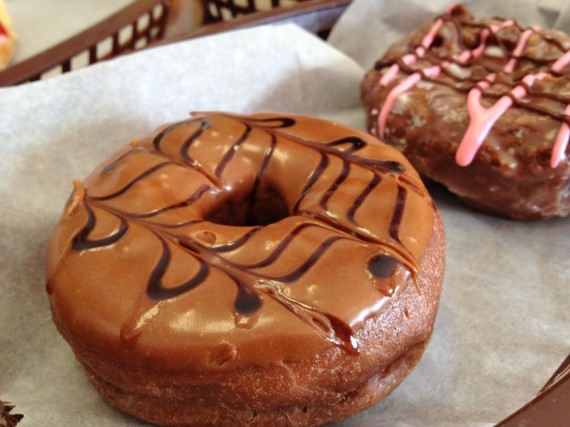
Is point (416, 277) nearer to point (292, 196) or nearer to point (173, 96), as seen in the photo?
point (292, 196)

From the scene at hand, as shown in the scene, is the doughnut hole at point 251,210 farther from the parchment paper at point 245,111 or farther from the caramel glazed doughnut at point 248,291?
the parchment paper at point 245,111

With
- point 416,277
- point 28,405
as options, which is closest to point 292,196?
point 416,277

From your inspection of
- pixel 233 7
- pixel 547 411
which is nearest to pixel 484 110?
pixel 547 411

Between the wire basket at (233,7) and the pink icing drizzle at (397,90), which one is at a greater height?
the pink icing drizzle at (397,90)

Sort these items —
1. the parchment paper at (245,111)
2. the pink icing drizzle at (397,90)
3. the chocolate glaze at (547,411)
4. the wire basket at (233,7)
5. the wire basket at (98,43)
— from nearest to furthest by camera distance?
the chocolate glaze at (547,411), the parchment paper at (245,111), the pink icing drizzle at (397,90), the wire basket at (98,43), the wire basket at (233,7)

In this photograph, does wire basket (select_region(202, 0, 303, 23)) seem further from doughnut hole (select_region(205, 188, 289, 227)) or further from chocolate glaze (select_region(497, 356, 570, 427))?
chocolate glaze (select_region(497, 356, 570, 427))

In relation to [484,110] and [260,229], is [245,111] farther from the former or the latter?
[260,229]

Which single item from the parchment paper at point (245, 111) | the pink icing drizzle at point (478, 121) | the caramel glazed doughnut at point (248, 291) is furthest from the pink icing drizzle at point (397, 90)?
the caramel glazed doughnut at point (248, 291)

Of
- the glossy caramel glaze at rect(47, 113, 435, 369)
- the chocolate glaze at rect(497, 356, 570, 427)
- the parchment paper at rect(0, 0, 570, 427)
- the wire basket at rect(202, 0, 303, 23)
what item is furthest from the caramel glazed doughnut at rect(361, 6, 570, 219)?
the wire basket at rect(202, 0, 303, 23)
